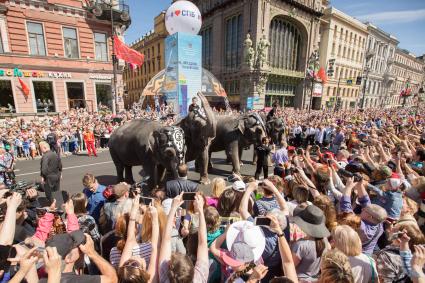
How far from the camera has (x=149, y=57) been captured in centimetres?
4897

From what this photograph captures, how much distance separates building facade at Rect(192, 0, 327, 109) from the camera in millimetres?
30891

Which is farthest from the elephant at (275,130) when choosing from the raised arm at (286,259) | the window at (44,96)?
the window at (44,96)

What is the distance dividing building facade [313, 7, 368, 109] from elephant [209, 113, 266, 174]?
1473 inches

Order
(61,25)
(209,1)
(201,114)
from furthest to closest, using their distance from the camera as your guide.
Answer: (209,1), (61,25), (201,114)

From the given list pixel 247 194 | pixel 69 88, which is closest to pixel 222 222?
pixel 247 194

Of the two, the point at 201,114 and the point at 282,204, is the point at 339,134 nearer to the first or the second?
the point at 201,114

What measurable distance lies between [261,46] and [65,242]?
1277 inches

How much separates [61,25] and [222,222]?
20694 millimetres

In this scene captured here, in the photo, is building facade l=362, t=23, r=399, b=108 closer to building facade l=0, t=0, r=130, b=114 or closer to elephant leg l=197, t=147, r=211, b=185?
building facade l=0, t=0, r=130, b=114

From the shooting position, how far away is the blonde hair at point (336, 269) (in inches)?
65.0

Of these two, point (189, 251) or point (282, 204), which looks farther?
point (282, 204)

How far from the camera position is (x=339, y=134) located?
9.79m

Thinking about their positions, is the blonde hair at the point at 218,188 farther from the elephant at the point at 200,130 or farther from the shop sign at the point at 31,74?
the shop sign at the point at 31,74

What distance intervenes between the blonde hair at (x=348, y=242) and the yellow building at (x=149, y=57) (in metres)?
43.1
